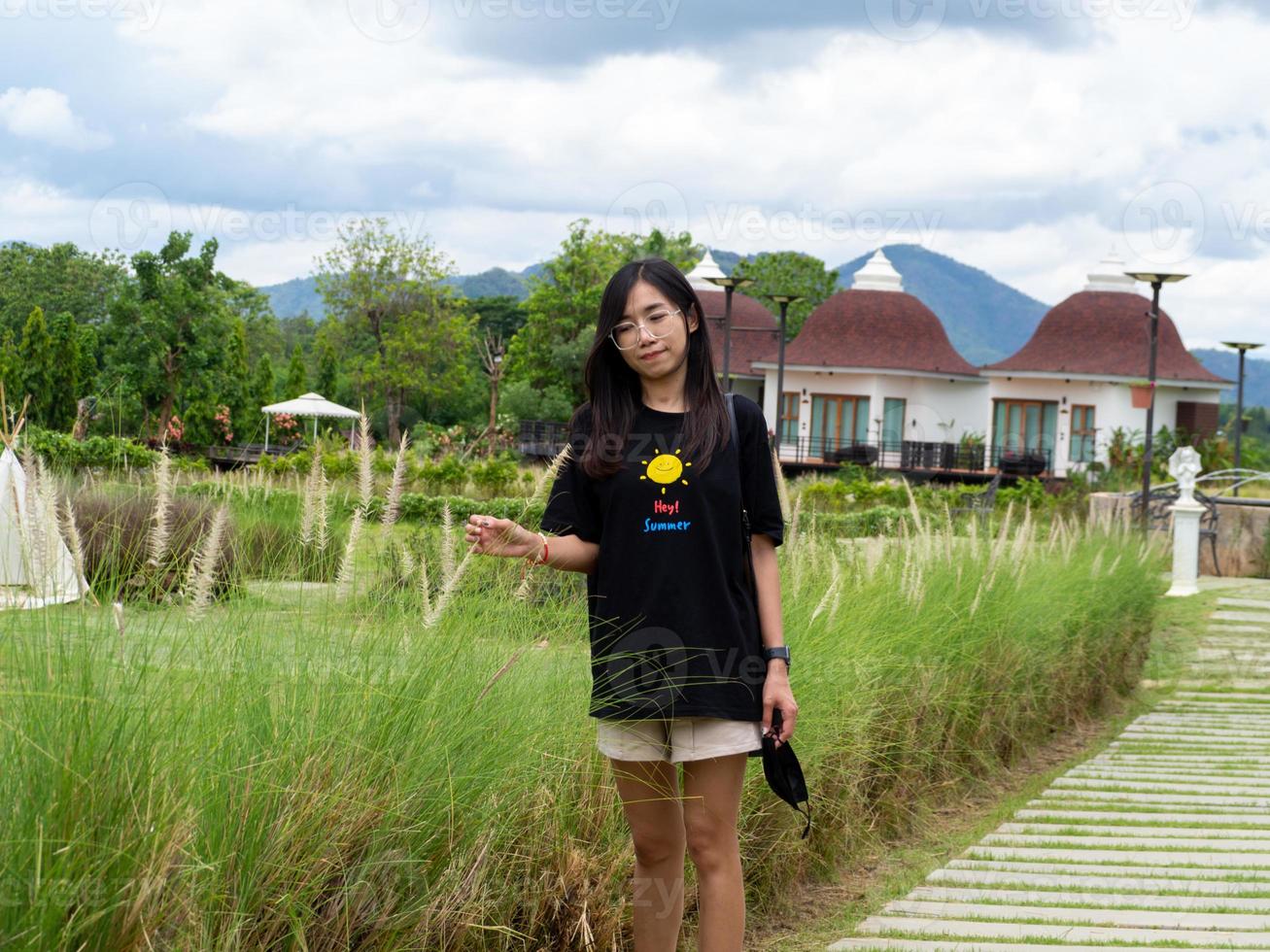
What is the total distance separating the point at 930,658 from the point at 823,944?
189 cm

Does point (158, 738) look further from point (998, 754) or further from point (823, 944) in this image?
point (998, 754)

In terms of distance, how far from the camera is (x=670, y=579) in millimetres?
2762

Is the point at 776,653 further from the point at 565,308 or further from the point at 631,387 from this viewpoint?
the point at 565,308

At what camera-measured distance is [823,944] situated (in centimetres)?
388

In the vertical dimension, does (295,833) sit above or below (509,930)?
above

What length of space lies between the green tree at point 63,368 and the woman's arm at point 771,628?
104ft

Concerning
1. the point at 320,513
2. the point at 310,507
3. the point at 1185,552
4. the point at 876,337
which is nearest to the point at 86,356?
the point at 876,337

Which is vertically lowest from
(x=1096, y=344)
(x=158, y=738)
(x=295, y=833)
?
(x=295, y=833)

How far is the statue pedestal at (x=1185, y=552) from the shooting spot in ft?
48.8

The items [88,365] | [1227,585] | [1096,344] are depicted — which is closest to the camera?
[1227,585]

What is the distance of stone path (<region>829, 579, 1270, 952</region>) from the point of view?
12.5 ft

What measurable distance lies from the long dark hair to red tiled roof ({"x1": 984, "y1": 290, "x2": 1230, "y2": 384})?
33217 mm

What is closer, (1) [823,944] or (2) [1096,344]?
(1) [823,944]

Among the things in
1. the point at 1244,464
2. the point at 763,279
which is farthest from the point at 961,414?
→ the point at 763,279
